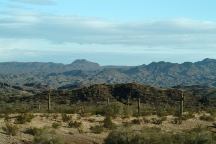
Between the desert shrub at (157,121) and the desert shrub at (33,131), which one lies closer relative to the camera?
the desert shrub at (33,131)

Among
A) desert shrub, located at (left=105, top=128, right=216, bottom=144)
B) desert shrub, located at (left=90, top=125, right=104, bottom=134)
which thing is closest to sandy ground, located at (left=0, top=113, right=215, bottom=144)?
desert shrub, located at (left=90, top=125, right=104, bottom=134)

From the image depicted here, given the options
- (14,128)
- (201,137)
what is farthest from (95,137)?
(201,137)

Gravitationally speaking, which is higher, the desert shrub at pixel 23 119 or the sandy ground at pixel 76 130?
the desert shrub at pixel 23 119

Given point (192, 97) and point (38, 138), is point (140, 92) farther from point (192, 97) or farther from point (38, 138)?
point (38, 138)

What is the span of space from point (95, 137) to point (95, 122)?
20.0ft

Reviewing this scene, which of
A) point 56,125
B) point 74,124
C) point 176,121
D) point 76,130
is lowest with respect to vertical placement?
point 176,121

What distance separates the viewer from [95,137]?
122 ft

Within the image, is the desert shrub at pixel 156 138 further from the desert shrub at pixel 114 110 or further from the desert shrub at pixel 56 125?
the desert shrub at pixel 114 110

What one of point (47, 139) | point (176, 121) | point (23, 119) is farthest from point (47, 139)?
point (176, 121)

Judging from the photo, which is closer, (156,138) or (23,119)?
(156,138)

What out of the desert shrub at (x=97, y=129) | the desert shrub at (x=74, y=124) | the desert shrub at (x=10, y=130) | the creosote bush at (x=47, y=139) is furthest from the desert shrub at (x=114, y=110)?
the creosote bush at (x=47, y=139)

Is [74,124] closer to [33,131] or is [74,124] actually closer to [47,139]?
[33,131]

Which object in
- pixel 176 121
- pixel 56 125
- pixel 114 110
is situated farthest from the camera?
pixel 114 110

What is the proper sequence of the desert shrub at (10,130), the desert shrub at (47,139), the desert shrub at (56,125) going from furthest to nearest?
the desert shrub at (56,125) < the desert shrub at (10,130) < the desert shrub at (47,139)
